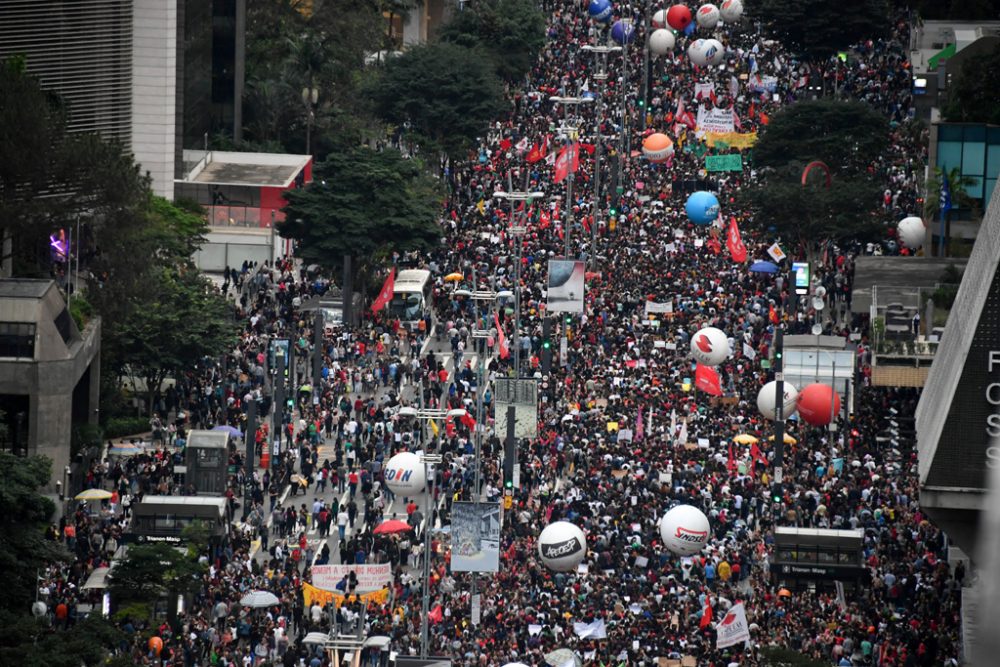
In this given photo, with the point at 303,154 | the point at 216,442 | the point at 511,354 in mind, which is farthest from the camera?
the point at 303,154

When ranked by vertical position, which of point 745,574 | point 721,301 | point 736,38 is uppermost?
point 736,38

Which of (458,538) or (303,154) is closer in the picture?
(458,538)

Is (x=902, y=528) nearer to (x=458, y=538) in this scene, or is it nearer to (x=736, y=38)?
(x=458, y=538)

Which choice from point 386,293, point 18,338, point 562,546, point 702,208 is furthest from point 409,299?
point 562,546

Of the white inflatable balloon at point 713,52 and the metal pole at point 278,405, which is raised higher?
the white inflatable balloon at point 713,52

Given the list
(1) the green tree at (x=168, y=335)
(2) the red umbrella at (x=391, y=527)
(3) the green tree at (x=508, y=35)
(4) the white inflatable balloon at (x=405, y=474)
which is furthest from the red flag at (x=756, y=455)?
(3) the green tree at (x=508, y=35)

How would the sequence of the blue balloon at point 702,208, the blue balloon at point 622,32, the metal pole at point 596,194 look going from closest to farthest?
1. the metal pole at point 596,194
2. the blue balloon at point 702,208
3. the blue balloon at point 622,32

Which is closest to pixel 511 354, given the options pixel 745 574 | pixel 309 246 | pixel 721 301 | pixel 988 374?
pixel 721 301

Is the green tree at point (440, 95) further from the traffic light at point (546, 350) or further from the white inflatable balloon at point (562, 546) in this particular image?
the white inflatable balloon at point (562, 546)
